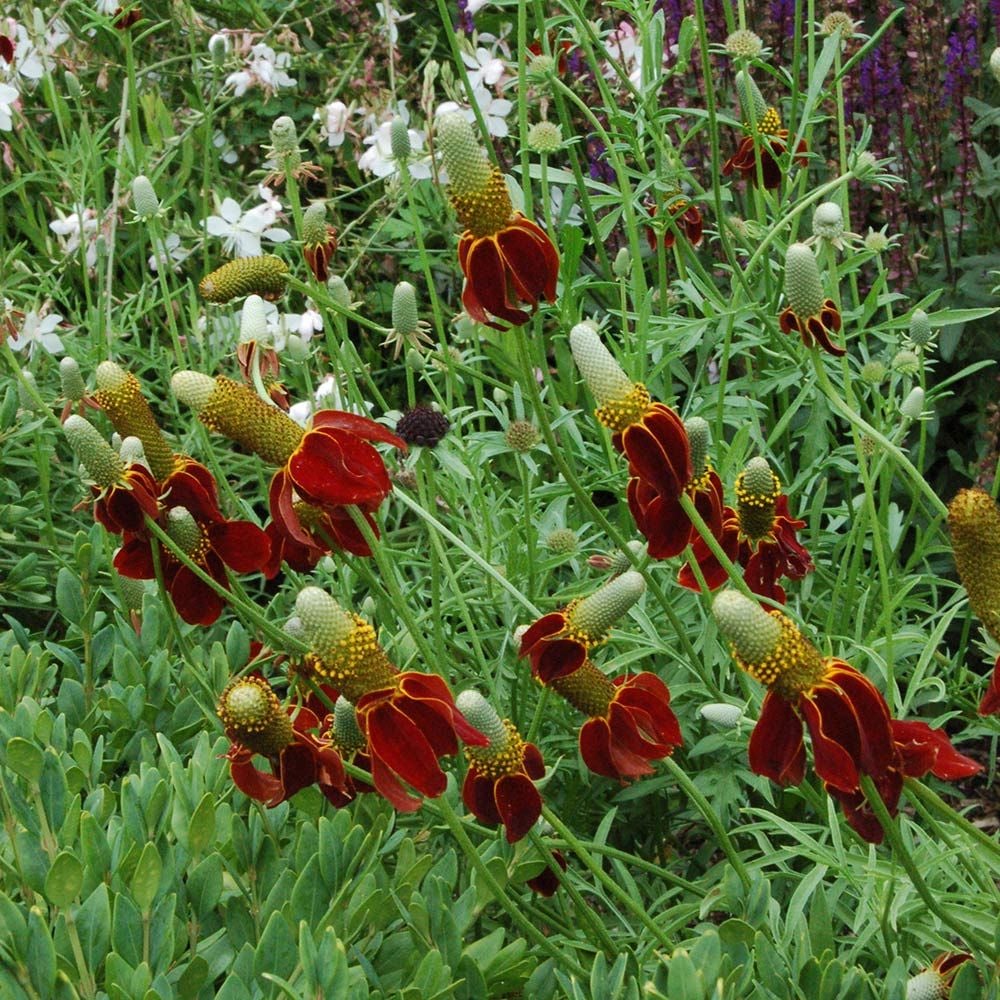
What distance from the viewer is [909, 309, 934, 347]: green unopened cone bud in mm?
1936

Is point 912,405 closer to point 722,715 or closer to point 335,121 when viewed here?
point 722,715

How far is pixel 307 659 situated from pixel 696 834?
1.19 metres

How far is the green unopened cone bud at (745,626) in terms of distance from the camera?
105cm

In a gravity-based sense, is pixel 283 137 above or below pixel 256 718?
above

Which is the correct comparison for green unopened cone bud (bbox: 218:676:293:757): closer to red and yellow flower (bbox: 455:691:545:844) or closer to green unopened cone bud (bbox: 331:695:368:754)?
green unopened cone bud (bbox: 331:695:368:754)

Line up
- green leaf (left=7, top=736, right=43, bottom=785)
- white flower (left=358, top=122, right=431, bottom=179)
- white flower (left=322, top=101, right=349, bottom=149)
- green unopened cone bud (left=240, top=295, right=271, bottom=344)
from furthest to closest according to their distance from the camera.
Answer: white flower (left=322, top=101, right=349, bottom=149) < white flower (left=358, top=122, right=431, bottom=179) < green unopened cone bud (left=240, top=295, right=271, bottom=344) < green leaf (left=7, top=736, right=43, bottom=785)

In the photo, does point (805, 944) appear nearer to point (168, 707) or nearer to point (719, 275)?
point (168, 707)

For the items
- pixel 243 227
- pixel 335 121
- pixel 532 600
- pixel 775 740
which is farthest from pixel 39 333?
pixel 775 740

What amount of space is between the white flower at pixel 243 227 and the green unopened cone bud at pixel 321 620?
5.84 feet

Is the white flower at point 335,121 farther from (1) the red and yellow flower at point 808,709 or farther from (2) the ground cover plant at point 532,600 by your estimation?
(1) the red and yellow flower at point 808,709

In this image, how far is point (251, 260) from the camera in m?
1.77

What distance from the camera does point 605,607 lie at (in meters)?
1.33

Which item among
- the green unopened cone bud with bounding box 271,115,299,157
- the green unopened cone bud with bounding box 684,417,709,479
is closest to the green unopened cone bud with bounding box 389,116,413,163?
the green unopened cone bud with bounding box 271,115,299,157

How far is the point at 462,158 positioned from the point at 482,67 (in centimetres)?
159
